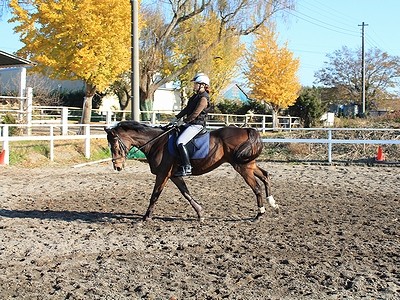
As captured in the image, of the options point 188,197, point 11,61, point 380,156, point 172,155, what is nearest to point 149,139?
point 172,155

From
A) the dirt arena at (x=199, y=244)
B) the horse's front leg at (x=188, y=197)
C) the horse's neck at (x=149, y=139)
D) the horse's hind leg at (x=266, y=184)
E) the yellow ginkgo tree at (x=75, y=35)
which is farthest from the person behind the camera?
the yellow ginkgo tree at (x=75, y=35)

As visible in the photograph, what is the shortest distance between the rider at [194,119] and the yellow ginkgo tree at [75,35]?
48.7 ft

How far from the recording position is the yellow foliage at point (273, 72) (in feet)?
139

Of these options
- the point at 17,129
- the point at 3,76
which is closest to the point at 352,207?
the point at 17,129

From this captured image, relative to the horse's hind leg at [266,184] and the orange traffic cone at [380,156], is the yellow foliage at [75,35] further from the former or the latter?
the horse's hind leg at [266,184]

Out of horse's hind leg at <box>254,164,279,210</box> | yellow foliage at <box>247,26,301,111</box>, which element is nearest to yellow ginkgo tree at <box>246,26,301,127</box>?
yellow foliage at <box>247,26,301,111</box>

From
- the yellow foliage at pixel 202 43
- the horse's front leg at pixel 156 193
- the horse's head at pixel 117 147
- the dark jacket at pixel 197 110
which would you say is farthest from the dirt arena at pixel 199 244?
the yellow foliage at pixel 202 43

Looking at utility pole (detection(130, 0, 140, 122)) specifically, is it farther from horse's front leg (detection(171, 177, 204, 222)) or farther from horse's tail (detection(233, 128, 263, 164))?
horse's tail (detection(233, 128, 263, 164))

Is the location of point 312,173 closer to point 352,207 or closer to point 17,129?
point 352,207

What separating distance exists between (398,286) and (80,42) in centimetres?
2010

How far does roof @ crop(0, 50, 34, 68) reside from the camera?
711 inches

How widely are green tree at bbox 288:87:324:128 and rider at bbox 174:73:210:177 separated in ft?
120

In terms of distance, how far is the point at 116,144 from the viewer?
880 centimetres

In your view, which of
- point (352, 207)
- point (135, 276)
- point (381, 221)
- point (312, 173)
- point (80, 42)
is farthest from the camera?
point (80, 42)
